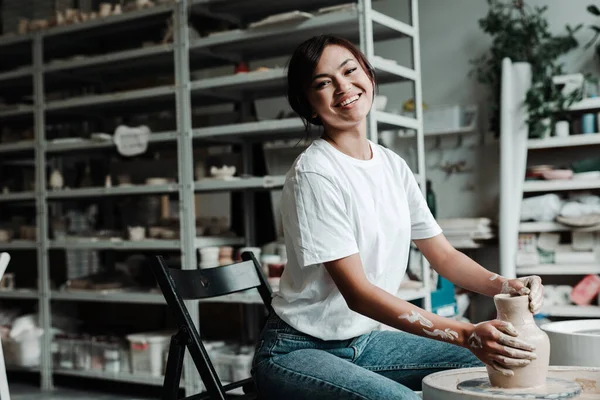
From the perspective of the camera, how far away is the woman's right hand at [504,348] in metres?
1.46

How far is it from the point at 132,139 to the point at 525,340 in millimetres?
3517

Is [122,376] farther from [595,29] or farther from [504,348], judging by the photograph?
[595,29]

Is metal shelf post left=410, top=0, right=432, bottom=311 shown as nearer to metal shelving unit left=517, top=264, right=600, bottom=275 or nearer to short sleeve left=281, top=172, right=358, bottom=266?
metal shelving unit left=517, top=264, right=600, bottom=275

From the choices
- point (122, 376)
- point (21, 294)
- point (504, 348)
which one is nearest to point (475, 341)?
point (504, 348)

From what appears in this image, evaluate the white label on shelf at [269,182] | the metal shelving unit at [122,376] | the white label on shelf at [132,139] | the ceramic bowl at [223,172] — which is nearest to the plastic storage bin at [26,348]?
the metal shelving unit at [122,376]

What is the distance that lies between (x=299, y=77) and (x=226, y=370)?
2.68m

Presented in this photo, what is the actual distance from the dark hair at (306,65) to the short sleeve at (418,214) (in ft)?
1.06

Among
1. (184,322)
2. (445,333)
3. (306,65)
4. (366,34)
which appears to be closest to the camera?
(445,333)

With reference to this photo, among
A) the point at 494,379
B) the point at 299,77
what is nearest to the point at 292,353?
the point at 494,379

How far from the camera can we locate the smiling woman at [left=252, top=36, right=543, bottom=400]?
5.48 ft

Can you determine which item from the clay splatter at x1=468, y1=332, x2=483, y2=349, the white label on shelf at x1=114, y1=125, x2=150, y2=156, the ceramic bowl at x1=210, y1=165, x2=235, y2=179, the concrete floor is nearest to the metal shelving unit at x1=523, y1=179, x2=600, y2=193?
the ceramic bowl at x1=210, y1=165, x2=235, y2=179

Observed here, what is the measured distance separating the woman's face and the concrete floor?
10.2 feet

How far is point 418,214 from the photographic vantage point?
2080mm

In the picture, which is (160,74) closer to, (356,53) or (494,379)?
(356,53)
